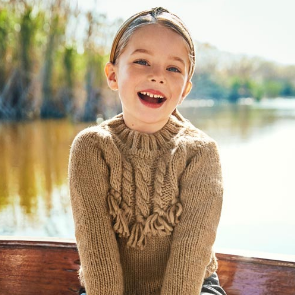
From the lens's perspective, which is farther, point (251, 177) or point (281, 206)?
point (251, 177)

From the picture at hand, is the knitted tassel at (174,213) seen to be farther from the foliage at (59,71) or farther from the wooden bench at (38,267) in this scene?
the foliage at (59,71)

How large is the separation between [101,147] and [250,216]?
6.99 ft

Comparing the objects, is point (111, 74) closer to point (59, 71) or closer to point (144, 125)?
point (144, 125)

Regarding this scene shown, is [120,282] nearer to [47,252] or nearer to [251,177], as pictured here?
[47,252]

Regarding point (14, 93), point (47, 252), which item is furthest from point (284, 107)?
point (47, 252)

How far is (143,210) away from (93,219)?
4.2 inches

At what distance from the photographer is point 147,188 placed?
2.96 feet

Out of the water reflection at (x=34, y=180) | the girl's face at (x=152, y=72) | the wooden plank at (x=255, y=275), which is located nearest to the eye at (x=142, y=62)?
the girl's face at (x=152, y=72)

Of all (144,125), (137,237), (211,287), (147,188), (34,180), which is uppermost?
(144,125)

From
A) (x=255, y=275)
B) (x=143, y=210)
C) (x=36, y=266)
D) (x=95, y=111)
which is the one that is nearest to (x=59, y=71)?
(x=95, y=111)

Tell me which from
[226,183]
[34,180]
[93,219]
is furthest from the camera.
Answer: [226,183]

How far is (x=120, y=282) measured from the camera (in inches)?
34.7

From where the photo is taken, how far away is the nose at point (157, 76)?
89 cm

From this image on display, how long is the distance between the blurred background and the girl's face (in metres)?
1.35
